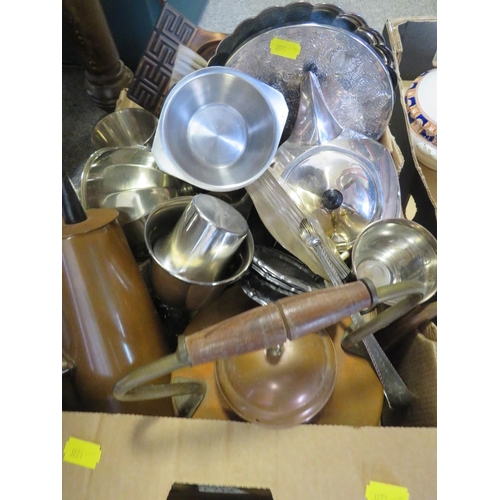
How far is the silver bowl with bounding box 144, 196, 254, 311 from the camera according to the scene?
1.94 ft

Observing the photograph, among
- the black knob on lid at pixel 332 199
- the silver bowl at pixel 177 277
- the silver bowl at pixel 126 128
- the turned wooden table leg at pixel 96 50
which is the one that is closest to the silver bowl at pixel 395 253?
the black knob on lid at pixel 332 199

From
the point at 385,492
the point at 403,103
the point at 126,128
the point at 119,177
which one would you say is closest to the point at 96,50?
the point at 126,128

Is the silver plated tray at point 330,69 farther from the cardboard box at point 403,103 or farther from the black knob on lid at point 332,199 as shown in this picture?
the black knob on lid at point 332,199

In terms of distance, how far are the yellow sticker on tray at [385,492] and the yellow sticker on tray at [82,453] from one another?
30 cm

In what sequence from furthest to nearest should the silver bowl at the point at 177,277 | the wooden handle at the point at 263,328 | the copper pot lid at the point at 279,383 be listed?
the silver bowl at the point at 177,277 → the copper pot lid at the point at 279,383 → the wooden handle at the point at 263,328

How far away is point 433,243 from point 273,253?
265mm

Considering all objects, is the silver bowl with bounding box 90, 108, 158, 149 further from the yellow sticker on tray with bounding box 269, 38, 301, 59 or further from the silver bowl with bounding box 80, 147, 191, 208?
the yellow sticker on tray with bounding box 269, 38, 301, 59

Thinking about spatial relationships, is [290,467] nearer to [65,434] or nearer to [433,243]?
[65,434]

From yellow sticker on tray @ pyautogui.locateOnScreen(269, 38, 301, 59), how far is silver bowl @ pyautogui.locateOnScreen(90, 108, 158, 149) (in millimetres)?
339

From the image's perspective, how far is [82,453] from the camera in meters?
0.44

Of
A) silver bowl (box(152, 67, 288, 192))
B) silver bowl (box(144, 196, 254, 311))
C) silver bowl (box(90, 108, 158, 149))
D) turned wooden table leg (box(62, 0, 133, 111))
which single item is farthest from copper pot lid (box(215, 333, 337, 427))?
turned wooden table leg (box(62, 0, 133, 111))

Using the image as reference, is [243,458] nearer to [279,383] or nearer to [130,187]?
[279,383]

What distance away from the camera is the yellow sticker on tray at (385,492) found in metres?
0.43
